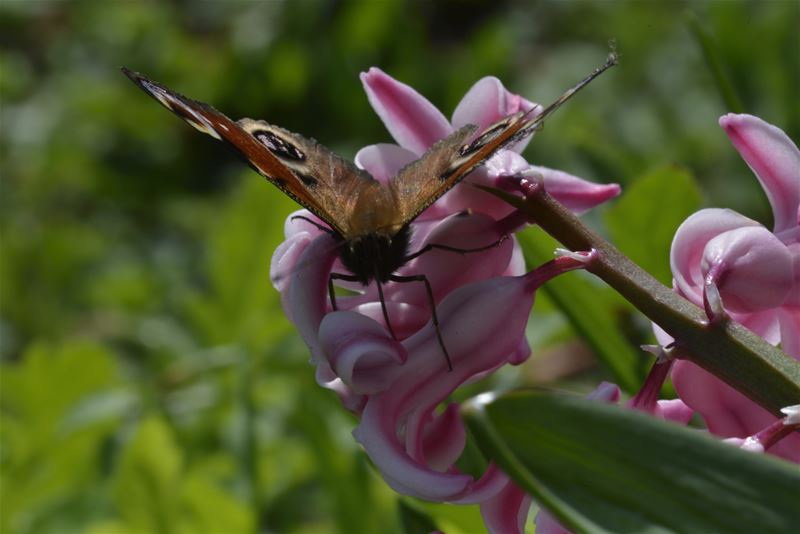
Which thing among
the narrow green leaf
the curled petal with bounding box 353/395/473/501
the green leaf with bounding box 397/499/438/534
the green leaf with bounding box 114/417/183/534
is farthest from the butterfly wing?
the green leaf with bounding box 114/417/183/534

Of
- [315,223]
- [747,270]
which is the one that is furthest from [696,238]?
[315,223]

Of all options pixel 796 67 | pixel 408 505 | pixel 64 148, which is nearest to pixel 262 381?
pixel 408 505

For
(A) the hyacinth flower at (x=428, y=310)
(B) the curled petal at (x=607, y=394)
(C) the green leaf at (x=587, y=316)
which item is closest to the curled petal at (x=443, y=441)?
(A) the hyacinth flower at (x=428, y=310)

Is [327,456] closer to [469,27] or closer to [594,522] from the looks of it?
[594,522]

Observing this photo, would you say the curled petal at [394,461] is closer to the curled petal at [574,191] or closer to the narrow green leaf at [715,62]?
the curled petal at [574,191]

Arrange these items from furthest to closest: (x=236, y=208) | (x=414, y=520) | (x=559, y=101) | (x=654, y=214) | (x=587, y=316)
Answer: (x=236, y=208) < (x=654, y=214) < (x=587, y=316) < (x=414, y=520) < (x=559, y=101)

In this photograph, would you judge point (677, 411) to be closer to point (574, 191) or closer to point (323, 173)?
point (574, 191)

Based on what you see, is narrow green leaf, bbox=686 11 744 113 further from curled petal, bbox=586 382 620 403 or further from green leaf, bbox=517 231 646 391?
curled petal, bbox=586 382 620 403
